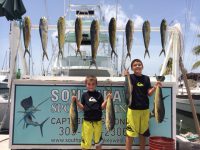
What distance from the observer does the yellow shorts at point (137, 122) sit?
5.02 m

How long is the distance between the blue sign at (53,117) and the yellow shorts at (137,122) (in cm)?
62

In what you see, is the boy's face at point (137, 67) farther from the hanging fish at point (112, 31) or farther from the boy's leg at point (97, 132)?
the boy's leg at point (97, 132)

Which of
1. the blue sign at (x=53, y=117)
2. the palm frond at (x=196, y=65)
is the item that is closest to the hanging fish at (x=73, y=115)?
the blue sign at (x=53, y=117)

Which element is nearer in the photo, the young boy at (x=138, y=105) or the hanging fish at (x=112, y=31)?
the young boy at (x=138, y=105)

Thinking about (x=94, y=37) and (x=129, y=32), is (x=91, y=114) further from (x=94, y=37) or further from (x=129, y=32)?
(x=129, y=32)

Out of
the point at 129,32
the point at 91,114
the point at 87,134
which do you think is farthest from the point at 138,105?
the point at 129,32

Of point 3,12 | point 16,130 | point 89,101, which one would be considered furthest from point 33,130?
point 3,12

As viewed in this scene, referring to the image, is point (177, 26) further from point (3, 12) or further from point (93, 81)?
point (3, 12)

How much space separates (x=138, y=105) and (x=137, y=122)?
27 cm

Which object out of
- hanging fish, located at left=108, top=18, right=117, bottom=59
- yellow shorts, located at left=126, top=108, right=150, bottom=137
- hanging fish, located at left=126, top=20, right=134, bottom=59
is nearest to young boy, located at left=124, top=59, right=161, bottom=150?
yellow shorts, located at left=126, top=108, right=150, bottom=137

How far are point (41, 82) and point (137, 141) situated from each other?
197 centimetres

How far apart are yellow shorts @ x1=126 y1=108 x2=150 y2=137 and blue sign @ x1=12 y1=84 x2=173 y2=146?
0.62 m

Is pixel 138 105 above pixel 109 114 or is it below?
above

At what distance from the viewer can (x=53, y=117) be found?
223 inches
